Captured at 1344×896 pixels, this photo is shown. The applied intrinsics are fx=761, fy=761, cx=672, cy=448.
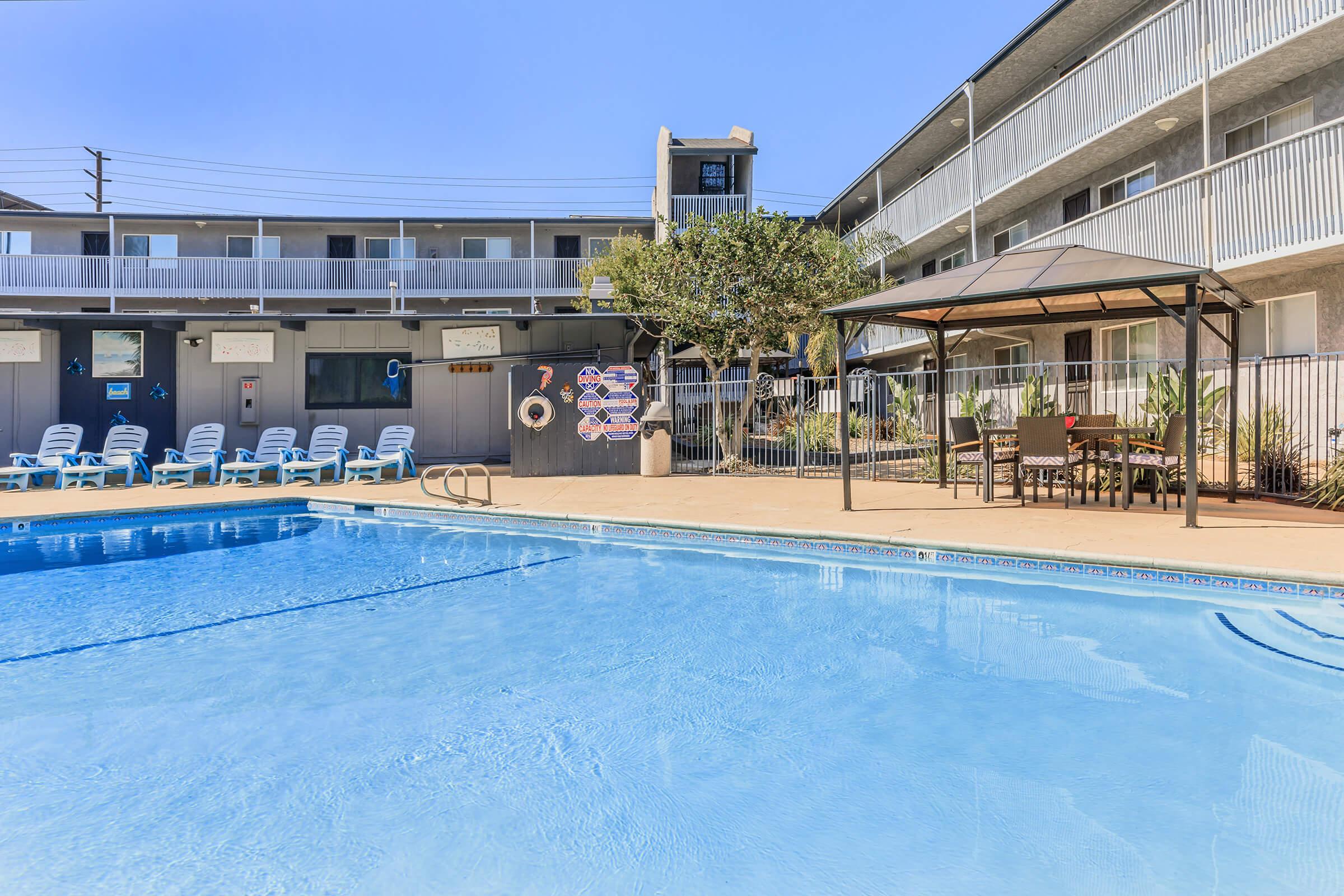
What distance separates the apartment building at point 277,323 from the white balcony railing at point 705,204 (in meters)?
0.07

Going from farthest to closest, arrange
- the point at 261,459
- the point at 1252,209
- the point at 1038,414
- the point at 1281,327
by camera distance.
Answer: the point at 261,459 < the point at 1038,414 < the point at 1281,327 < the point at 1252,209

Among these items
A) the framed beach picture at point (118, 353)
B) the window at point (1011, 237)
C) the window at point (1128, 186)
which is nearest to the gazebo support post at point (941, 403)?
the window at point (1128, 186)

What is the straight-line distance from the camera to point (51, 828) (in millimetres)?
2893

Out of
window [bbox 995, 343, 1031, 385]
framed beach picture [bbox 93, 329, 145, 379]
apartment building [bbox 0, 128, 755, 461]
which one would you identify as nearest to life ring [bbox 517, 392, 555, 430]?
apartment building [bbox 0, 128, 755, 461]

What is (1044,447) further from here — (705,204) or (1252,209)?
(705,204)

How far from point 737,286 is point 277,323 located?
393 inches

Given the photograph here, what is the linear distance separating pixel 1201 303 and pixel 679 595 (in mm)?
6919

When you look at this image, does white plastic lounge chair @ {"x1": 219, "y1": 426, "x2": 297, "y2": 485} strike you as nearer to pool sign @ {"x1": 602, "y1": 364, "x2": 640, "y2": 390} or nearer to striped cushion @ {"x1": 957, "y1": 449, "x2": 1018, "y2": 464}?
pool sign @ {"x1": 602, "y1": 364, "x2": 640, "y2": 390}

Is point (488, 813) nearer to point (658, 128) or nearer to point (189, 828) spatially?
point (189, 828)

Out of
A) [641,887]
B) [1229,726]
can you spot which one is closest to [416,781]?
[641,887]

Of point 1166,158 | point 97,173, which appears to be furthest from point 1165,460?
point 97,173

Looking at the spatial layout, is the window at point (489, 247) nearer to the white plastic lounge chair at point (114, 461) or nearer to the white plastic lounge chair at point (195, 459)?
the white plastic lounge chair at point (195, 459)

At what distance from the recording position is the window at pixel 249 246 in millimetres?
26047

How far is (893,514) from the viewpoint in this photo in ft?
28.5
